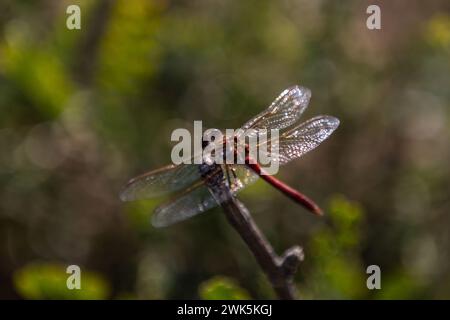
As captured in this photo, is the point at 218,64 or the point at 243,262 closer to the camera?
the point at 243,262

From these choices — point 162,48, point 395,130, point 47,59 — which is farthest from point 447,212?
point 47,59

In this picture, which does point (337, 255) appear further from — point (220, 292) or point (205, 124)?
point (205, 124)

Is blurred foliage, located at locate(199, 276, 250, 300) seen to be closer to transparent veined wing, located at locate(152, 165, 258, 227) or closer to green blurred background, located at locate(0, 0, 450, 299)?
transparent veined wing, located at locate(152, 165, 258, 227)

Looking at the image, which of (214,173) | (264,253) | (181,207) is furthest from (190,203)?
(264,253)

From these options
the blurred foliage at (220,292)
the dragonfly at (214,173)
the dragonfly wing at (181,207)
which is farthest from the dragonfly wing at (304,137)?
the blurred foliage at (220,292)

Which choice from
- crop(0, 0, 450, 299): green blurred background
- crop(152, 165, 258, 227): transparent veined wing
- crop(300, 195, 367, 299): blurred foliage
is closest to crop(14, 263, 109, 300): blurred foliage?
crop(0, 0, 450, 299): green blurred background
